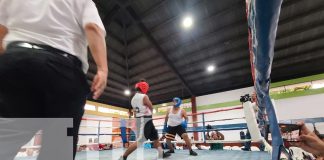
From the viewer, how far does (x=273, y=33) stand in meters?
0.71

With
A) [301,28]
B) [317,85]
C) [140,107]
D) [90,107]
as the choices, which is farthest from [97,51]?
[90,107]

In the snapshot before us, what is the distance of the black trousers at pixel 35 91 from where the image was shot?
490 mm

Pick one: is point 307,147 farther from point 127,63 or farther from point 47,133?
point 127,63

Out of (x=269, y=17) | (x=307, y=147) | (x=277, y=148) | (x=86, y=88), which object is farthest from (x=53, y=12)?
(x=277, y=148)

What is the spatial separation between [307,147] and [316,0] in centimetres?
654

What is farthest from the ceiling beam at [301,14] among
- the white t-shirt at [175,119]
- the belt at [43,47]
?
the belt at [43,47]

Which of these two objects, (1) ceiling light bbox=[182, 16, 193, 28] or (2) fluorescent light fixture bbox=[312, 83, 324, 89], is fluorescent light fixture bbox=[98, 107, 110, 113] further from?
(2) fluorescent light fixture bbox=[312, 83, 324, 89]

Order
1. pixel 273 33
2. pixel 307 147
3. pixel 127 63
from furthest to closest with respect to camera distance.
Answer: pixel 127 63, pixel 307 147, pixel 273 33

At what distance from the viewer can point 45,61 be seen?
51cm

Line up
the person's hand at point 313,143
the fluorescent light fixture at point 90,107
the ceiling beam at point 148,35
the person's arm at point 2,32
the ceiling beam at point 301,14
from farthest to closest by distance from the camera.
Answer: the fluorescent light fixture at point 90,107, the ceiling beam at point 148,35, the ceiling beam at point 301,14, the person's hand at point 313,143, the person's arm at point 2,32

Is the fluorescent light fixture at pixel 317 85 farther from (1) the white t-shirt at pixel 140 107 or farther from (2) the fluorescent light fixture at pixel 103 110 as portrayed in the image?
(2) the fluorescent light fixture at pixel 103 110

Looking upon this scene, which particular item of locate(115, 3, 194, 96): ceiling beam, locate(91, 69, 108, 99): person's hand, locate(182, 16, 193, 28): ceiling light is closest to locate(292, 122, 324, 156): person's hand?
locate(91, 69, 108, 99): person's hand

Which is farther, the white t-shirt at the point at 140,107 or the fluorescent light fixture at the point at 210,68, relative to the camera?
the fluorescent light fixture at the point at 210,68

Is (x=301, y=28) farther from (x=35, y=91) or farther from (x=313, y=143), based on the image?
(x=35, y=91)
